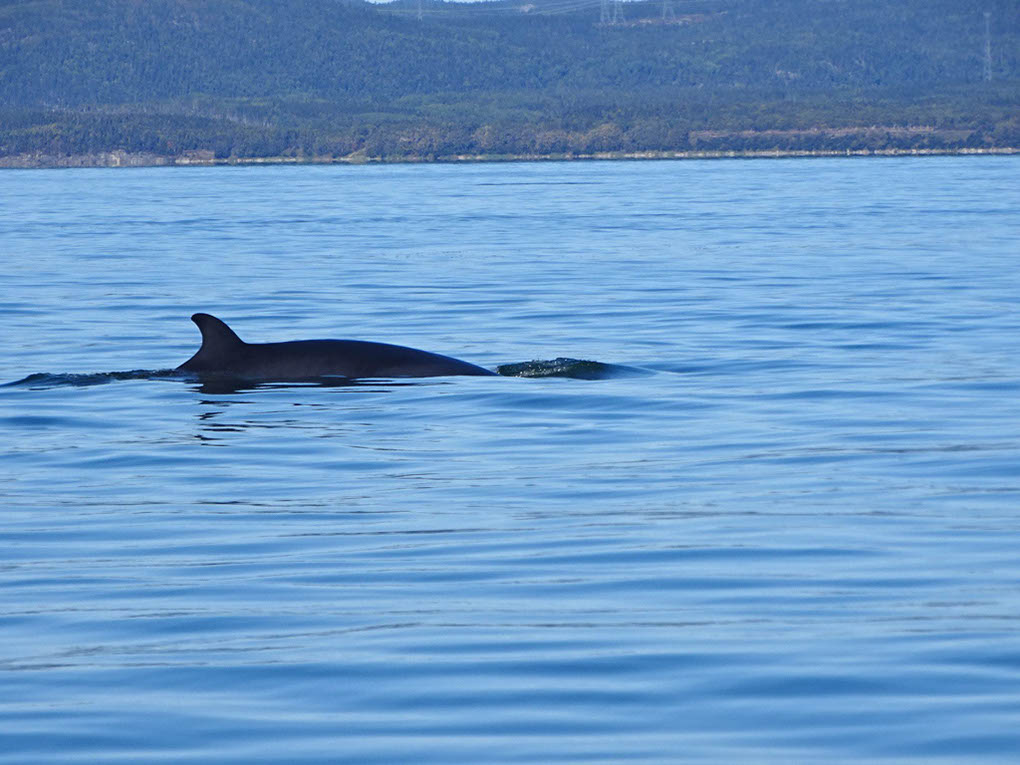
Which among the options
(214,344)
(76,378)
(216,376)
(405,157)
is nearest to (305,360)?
(214,344)

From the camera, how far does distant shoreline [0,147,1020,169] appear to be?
172 metres

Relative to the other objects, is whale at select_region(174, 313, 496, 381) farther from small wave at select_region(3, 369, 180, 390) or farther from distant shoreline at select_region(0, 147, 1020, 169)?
distant shoreline at select_region(0, 147, 1020, 169)

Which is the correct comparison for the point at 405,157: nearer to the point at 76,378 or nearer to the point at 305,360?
the point at 76,378

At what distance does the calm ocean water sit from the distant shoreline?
497ft

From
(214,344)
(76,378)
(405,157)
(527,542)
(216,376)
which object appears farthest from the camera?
(405,157)

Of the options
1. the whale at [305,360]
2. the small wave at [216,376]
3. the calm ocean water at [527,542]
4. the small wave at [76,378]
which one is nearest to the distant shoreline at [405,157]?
the calm ocean water at [527,542]

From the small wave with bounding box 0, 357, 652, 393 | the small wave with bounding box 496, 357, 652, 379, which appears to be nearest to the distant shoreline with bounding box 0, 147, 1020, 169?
the small wave with bounding box 496, 357, 652, 379

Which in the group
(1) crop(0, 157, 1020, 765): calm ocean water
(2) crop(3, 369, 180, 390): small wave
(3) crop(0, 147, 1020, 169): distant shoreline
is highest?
(1) crop(0, 157, 1020, 765): calm ocean water

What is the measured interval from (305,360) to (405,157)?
562 ft

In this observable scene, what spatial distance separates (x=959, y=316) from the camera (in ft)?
71.1

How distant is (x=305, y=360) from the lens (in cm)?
1490

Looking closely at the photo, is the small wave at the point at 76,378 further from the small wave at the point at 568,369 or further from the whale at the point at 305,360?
the small wave at the point at 568,369

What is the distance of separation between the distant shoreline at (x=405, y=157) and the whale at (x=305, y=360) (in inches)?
6095

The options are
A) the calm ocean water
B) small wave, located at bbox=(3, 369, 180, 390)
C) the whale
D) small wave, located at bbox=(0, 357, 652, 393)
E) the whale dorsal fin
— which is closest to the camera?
the calm ocean water
